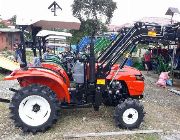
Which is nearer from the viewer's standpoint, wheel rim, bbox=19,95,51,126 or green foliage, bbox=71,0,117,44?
wheel rim, bbox=19,95,51,126

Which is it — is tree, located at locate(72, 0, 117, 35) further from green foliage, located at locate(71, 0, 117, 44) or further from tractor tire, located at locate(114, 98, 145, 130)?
tractor tire, located at locate(114, 98, 145, 130)

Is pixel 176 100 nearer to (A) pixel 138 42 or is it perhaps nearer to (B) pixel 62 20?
(A) pixel 138 42

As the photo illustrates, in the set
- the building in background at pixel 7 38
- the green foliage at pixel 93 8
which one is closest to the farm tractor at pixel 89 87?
the building in background at pixel 7 38

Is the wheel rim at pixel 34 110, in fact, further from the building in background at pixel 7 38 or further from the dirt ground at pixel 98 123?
the building in background at pixel 7 38

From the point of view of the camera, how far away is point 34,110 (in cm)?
633

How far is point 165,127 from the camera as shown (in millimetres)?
6855

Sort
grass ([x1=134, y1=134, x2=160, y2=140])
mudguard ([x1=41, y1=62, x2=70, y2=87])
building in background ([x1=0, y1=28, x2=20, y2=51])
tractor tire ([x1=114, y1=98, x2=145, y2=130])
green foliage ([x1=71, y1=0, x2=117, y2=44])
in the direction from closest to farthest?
grass ([x1=134, y1=134, x2=160, y2=140])
tractor tire ([x1=114, y1=98, x2=145, y2=130])
mudguard ([x1=41, y1=62, x2=70, y2=87])
building in background ([x1=0, y1=28, x2=20, y2=51])
green foliage ([x1=71, y1=0, x2=117, y2=44])

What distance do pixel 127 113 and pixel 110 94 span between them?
677 mm

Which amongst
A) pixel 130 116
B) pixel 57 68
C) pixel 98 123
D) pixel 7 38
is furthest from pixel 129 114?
pixel 7 38

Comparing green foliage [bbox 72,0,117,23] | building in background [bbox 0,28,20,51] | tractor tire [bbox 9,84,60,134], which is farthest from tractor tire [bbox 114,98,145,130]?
green foliage [bbox 72,0,117,23]

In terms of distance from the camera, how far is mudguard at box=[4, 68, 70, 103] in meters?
6.19

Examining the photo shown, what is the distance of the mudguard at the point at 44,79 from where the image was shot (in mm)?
6188

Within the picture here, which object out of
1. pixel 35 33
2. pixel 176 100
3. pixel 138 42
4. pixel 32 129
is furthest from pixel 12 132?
pixel 176 100

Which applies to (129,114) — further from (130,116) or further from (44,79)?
(44,79)
